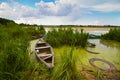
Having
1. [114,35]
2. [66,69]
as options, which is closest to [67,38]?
[114,35]

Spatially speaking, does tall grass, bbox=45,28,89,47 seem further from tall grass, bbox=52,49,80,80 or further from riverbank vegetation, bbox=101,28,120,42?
tall grass, bbox=52,49,80,80

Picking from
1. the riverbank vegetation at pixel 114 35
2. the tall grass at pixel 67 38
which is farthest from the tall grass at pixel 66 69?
the riverbank vegetation at pixel 114 35

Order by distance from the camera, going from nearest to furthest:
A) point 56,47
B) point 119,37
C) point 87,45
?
point 56,47
point 87,45
point 119,37

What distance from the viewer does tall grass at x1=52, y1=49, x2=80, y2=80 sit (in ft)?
9.87

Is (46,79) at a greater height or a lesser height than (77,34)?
lesser

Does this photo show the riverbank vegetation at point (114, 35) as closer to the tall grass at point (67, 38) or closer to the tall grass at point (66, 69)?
the tall grass at point (67, 38)

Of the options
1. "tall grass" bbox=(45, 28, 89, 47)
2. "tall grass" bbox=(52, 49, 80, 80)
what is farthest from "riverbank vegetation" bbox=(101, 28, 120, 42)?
"tall grass" bbox=(52, 49, 80, 80)

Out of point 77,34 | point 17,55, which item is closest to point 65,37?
point 77,34

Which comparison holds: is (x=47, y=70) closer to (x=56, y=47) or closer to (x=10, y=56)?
(x=10, y=56)

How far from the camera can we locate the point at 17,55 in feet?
10.2

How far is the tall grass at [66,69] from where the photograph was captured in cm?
301

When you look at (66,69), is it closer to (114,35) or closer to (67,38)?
(67,38)

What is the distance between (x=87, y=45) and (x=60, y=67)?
5.57m

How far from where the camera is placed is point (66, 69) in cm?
308
